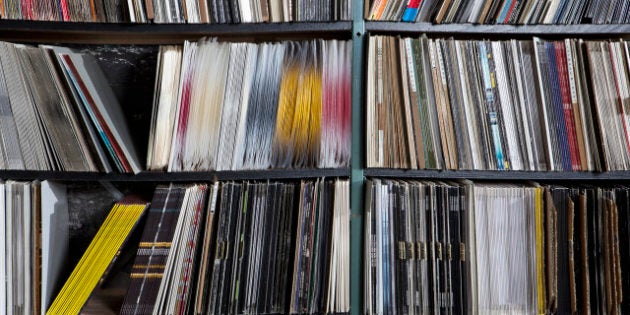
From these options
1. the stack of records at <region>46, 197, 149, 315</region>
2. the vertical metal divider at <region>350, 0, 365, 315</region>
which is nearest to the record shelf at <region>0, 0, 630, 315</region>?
the vertical metal divider at <region>350, 0, 365, 315</region>

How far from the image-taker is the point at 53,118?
114cm

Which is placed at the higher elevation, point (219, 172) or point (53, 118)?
point (53, 118)

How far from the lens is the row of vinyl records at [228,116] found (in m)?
Result: 1.14

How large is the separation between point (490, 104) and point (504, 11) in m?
0.25

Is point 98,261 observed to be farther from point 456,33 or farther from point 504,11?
point 504,11

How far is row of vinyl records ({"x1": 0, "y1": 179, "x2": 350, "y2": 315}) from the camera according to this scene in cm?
114

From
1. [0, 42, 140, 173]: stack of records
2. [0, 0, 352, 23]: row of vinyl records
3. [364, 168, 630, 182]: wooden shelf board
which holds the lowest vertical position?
[364, 168, 630, 182]: wooden shelf board

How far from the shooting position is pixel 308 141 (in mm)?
1154

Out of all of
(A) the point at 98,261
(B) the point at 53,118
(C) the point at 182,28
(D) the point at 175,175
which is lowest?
(A) the point at 98,261

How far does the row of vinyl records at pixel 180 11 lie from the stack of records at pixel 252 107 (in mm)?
70

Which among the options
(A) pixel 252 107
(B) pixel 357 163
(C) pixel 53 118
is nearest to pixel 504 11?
(B) pixel 357 163

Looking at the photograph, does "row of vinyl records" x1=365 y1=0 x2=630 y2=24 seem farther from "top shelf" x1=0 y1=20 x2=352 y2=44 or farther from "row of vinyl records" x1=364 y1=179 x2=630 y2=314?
"row of vinyl records" x1=364 y1=179 x2=630 y2=314

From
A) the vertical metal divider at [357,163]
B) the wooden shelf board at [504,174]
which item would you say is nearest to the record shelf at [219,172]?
the vertical metal divider at [357,163]

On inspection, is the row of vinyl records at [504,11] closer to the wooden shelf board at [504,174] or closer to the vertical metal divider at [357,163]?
the vertical metal divider at [357,163]
